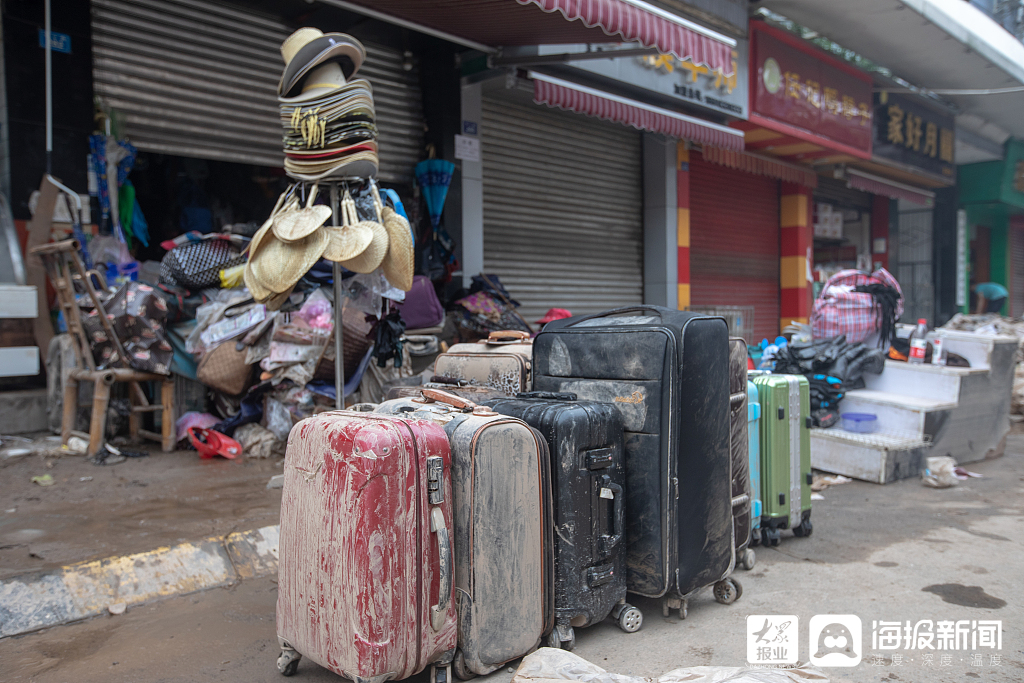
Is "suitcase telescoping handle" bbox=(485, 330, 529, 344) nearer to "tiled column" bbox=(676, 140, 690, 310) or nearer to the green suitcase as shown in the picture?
the green suitcase

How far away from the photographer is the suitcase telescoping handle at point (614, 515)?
Answer: 2.59 metres

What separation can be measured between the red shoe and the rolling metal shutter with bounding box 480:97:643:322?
4.05m

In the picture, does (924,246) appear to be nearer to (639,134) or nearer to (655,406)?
(639,134)

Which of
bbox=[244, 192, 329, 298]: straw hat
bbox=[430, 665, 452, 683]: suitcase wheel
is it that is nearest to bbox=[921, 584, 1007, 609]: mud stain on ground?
bbox=[430, 665, 452, 683]: suitcase wheel

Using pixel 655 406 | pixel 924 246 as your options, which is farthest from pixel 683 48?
pixel 924 246

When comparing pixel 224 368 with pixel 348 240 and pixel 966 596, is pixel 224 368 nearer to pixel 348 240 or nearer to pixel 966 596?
pixel 348 240

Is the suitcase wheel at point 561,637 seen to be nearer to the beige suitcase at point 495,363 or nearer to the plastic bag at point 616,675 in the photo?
the plastic bag at point 616,675

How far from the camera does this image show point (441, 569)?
2152mm

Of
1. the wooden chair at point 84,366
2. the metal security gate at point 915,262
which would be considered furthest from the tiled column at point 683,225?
the metal security gate at point 915,262

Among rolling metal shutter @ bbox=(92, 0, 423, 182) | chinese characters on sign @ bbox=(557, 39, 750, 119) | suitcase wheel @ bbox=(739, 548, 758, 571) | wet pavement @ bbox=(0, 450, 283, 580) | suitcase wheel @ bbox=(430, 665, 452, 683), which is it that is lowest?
suitcase wheel @ bbox=(739, 548, 758, 571)

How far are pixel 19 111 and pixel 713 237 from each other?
9.54 meters

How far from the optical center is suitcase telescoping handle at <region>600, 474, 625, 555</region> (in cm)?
259

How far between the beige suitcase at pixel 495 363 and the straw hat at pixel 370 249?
2.20ft

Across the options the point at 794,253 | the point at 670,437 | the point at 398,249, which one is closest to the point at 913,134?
the point at 794,253
